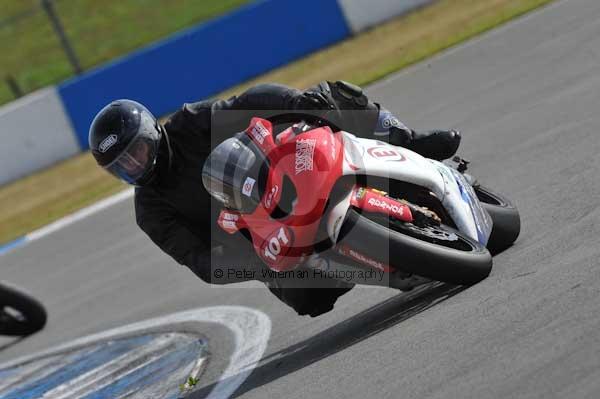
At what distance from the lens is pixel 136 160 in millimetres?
5758

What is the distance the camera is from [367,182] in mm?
5375

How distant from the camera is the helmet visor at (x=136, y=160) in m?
5.71

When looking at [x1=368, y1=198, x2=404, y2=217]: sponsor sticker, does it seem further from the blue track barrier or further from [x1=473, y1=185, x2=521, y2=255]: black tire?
the blue track barrier

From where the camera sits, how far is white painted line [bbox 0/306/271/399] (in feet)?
19.9

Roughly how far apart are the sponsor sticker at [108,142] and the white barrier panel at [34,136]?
38.9 feet

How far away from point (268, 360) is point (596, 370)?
2.70 meters

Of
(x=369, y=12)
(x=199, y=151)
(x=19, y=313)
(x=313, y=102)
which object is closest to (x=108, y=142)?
(x=199, y=151)

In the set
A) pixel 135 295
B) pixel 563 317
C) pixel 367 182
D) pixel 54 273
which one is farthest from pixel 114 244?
pixel 563 317

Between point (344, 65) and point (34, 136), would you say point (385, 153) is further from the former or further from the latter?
point (34, 136)

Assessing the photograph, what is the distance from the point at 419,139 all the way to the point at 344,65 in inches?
410

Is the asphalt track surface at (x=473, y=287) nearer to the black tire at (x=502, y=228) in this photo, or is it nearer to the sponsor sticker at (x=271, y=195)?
the black tire at (x=502, y=228)

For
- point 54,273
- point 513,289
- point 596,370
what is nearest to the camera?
point 596,370

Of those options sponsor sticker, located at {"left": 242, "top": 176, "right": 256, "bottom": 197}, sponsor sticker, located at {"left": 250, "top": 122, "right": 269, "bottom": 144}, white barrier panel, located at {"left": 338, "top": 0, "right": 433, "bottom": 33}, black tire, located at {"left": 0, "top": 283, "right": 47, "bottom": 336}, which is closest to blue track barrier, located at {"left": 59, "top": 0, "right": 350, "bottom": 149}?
white barrier panel, located at {"left": 338, "top": 0, "right": 433, "bottom": 33}

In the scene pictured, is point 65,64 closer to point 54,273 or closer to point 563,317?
point 54,273
